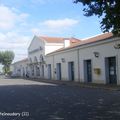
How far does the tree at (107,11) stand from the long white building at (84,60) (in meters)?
4.83

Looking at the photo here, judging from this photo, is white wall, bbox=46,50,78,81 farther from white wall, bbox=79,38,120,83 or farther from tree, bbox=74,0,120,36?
tree, bbox=74,0,120,36

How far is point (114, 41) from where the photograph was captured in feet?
101

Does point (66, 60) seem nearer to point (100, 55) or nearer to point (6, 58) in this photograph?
point (100, 55)

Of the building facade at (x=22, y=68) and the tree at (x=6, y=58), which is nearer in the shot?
the building facade at (x=22, y=68)

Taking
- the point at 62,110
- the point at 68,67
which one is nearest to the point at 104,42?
the point at 68,67

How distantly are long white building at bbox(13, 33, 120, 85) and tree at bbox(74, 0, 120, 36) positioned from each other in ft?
15.8

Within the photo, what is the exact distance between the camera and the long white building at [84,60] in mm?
31922

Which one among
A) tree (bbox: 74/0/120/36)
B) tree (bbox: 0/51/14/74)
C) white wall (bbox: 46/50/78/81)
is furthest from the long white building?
tree (bbox: 0/51/14/74)

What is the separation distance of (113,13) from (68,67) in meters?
30.3

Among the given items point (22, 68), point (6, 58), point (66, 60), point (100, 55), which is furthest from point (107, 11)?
point (6, 58)

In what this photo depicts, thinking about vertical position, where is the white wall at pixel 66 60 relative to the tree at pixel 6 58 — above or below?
below

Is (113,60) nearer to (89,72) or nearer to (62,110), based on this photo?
(89,72)

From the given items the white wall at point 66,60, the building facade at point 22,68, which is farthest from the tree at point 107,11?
the building facade at point 22,68

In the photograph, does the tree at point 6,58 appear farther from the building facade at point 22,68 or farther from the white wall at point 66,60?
the white wall at point 66,60
